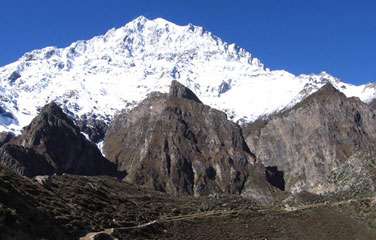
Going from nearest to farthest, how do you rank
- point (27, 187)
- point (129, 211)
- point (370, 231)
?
1. point (27, 187)
2. point (129, 211)
3. point (370, 231)

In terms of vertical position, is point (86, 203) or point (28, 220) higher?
point (86, 203)

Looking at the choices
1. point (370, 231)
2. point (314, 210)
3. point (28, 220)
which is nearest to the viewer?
point (28, 220)

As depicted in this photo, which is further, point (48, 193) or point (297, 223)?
point (297, 223)

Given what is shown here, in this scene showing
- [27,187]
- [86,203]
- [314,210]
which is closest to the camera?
[27,187]

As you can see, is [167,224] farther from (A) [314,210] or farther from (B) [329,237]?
(A) [314,210]

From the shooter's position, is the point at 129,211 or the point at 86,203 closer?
the point at 86,203

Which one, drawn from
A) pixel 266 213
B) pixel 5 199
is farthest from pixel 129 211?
pixel 5 199

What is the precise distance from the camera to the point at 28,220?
75.8m

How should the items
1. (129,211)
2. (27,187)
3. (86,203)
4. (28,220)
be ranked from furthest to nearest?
1. (129,211)
2. (86,203)
3. (27,187)
4. (28,220)

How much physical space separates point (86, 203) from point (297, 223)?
4725 cm

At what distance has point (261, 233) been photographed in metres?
139

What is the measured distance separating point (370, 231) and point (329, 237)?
39.6 ft

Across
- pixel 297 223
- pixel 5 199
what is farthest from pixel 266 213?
pixel 5 199

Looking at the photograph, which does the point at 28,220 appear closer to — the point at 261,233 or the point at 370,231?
the point at 261,233
